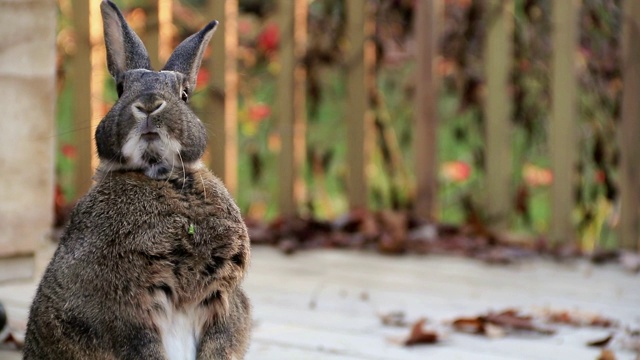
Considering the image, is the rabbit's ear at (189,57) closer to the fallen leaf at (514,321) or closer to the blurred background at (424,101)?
the fallen leaf at (514,321)

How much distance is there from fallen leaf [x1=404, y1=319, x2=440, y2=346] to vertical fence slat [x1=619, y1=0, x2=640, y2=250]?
1.64 m

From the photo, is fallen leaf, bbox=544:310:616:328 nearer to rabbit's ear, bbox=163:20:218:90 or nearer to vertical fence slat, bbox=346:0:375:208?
rabbit's ear, bbox=163:20:218:90

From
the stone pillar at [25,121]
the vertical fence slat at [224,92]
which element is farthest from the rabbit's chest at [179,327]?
the vertical fence slat at [224,92]

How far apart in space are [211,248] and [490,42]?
2698mm

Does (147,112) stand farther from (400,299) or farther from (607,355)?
(400,299)

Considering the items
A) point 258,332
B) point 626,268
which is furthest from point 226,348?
point 626,268

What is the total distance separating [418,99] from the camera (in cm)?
450

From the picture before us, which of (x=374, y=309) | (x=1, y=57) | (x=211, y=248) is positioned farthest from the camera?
(x=374, y=309)

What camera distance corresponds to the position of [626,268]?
12.9 ft

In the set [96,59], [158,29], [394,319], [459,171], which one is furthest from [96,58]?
[394,319]

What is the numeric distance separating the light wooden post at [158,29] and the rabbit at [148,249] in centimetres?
289

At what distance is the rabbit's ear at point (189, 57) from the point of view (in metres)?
1.98

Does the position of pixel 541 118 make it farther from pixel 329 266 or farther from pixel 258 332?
pixel 258 332

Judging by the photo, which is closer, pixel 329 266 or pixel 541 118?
pixel 329 266
